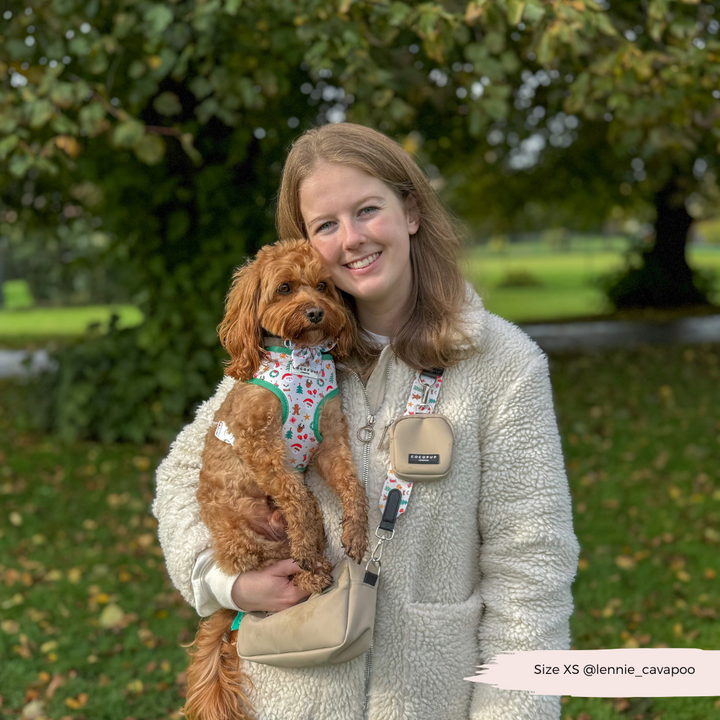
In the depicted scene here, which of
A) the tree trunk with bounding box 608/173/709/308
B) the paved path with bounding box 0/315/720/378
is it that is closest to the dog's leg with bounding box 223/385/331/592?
the paved path with bounding box 0/315/720/378

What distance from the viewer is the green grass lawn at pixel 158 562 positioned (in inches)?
178

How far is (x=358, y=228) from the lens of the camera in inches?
81.6

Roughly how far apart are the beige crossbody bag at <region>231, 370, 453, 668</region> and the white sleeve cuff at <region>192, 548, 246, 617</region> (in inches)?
2.9

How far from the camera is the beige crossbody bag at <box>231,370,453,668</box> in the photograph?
6.04 ft

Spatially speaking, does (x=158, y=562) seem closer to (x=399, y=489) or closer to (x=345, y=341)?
(x=345, y=341)

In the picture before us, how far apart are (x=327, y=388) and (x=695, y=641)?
Result: 146 inches

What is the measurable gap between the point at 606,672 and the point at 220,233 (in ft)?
22.3

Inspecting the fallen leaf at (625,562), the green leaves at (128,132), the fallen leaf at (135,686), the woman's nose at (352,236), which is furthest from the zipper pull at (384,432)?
the fallen leaf at (625,562)

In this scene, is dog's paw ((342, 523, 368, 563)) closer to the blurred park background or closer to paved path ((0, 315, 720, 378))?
the blurred park background

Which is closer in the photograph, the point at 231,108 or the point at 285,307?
the point at 285,307

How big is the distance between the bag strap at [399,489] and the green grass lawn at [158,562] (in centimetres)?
284

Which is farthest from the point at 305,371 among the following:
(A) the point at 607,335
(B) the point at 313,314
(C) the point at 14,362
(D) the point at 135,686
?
(C) the point at 14,362

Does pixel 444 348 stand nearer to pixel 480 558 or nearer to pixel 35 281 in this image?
pixel 480 558

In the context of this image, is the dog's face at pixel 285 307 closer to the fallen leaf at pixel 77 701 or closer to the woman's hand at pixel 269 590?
the woman's hand at pixel 269 590
